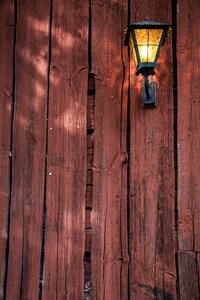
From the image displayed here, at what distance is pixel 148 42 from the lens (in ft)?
8.85

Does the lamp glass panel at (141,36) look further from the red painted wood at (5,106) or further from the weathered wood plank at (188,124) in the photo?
the red painted wood at (5,106)

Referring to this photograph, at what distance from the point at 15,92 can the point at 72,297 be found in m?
1.82

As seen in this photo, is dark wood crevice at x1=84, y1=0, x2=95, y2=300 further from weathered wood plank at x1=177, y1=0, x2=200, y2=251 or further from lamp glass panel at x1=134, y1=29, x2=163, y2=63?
weathered wood plank at x1=177, y1=0, x2=200, y2=251

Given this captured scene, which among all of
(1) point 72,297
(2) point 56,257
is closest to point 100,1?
(2) point 56,257

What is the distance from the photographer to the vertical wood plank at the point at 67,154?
301 cm

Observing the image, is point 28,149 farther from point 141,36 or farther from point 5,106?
point 141,36

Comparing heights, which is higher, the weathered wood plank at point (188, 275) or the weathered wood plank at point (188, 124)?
the weathered wood plank at point (188, 124)

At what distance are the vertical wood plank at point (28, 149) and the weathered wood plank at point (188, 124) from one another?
1.17 m

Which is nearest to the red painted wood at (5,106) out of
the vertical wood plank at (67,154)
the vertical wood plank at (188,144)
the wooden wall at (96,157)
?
the wooden wall at (96,157)

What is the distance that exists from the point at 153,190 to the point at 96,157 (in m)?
0.55

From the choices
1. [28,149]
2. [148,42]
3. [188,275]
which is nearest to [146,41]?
[148,42]

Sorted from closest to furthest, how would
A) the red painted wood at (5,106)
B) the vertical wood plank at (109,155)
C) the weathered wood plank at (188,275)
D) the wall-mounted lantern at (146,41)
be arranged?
the wall-mounted lantern at (146,41) < the weathered wood plank at (188,275) < the vertical wood plank at (109,155) < the red painted wood at (5,106)

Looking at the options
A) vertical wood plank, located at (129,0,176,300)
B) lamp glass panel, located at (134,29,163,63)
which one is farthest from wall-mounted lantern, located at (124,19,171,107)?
vertical wood plank, located at (129,0,176,300)

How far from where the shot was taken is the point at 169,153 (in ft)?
9.80
